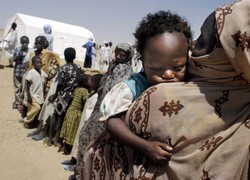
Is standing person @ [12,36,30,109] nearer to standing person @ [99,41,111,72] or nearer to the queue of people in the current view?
the queue of people

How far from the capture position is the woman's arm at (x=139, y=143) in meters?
1.15

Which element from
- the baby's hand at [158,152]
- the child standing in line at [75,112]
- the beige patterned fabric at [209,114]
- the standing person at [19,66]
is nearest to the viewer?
the beige patterned fabric at [209,114]

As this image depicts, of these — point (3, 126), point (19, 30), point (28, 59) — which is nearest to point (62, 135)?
point (3, 126)

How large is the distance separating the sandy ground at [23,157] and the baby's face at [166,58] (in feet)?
12.8

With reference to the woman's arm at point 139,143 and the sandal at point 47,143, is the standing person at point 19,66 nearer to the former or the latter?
the sandal at point 47,143

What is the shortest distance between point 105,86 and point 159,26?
8.90 feet

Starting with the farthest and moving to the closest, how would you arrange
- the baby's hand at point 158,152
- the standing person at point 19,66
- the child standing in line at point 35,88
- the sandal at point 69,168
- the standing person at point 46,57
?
the standing person at point 19,66, the standing person at point 46,57, the child standing in line at point 35,88, the sandal at point 69,168, the baby's hand at point 158,152

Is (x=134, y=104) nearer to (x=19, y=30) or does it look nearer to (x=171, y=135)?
(x=171, y=135)

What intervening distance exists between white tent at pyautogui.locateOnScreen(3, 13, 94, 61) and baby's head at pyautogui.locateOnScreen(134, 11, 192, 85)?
1961 centimetres

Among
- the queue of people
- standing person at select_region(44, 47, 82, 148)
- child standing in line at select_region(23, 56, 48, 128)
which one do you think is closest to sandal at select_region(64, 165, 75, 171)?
Answer: standing person at select_region(44, 47, 82, 148)

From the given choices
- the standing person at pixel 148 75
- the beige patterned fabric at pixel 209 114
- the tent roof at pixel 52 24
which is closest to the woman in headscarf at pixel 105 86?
the standing person at pixel 148 75

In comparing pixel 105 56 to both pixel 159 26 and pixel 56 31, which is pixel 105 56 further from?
pixel 159 26

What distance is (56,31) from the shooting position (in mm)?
23188

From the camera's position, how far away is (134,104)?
1.27m
